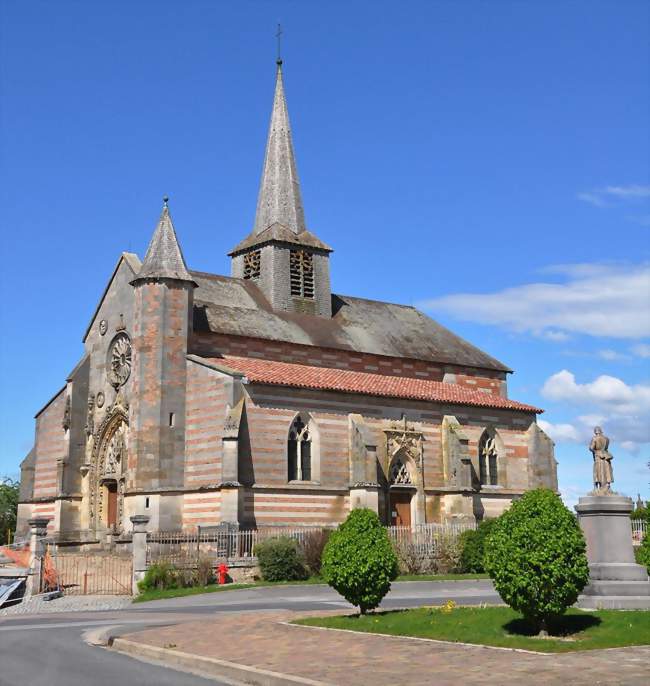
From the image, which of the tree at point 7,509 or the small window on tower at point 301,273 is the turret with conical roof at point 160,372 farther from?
the tree at point 7,509

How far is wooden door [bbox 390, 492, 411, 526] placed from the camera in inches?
1650

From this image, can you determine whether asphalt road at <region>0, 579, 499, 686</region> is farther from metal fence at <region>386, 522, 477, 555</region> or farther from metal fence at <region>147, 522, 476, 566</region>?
metal fence at <region>386, 522, 477, 555</region>

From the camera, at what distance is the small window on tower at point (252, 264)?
163 ft

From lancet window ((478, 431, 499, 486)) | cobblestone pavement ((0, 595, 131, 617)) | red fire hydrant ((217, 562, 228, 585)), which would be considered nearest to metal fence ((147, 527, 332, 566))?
red fire hydrant ((217, 562, 228, 585))

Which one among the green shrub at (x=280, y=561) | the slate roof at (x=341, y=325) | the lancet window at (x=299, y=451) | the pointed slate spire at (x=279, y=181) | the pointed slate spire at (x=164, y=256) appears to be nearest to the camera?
the green shrub at (x=280, y=561)

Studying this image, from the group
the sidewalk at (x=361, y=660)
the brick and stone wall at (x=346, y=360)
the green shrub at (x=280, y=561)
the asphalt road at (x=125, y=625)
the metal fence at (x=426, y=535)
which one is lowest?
the asphalt road at (x=125, y=625)

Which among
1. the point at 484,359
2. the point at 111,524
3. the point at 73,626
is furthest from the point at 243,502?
the point at 484,359

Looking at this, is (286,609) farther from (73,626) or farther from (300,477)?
(300,477)

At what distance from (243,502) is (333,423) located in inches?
251

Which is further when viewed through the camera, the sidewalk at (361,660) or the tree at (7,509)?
the tree at (7,509)

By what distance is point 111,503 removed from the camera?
43156 millimetres

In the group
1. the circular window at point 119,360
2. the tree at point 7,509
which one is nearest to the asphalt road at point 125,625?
the circular window at point 119,360

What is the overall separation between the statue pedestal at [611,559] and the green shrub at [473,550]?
1442cm

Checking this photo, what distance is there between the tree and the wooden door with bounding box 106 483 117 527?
995 inches
